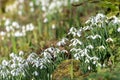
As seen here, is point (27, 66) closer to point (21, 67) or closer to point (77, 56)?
point (21, 67)

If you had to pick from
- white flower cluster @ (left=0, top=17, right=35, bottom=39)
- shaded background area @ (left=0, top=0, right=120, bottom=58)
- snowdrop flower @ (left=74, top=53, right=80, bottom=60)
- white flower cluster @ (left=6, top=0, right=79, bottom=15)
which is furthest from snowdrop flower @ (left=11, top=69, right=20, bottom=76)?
white flower cluster @ (left=6, top=0, right=79, bottom=15)

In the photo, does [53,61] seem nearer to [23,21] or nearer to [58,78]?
[58,78]

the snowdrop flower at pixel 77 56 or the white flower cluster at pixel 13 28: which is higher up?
the white flower cluster at pixel 13 28

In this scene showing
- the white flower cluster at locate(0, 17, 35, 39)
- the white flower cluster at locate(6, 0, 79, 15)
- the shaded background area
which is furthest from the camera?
the white flower cluster at locate(6, 0, 79, 15)

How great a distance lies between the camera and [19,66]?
550 cm

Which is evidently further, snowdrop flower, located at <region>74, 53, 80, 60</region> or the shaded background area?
the shaded background area

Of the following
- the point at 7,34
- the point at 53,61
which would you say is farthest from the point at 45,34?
the point at 53,61

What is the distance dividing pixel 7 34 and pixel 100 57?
5846 mm

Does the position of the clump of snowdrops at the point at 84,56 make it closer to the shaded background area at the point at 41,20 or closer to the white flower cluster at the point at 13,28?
the shaded background area at the point at 41,20

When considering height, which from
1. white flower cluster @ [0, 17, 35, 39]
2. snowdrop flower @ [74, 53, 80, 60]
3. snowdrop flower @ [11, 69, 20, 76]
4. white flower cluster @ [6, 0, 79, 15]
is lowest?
snowdrop flower @ [11, 69, 20, 76]

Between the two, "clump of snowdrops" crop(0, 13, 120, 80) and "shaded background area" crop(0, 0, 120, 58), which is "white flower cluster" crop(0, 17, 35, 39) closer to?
"shaded background area" crop(0, 0, 120, 58)

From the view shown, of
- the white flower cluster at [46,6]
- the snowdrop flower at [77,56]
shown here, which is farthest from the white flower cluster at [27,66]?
the white flower cluster at [46,6]

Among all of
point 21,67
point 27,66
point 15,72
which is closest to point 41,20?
point 27,66

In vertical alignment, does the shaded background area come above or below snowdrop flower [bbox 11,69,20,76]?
above
